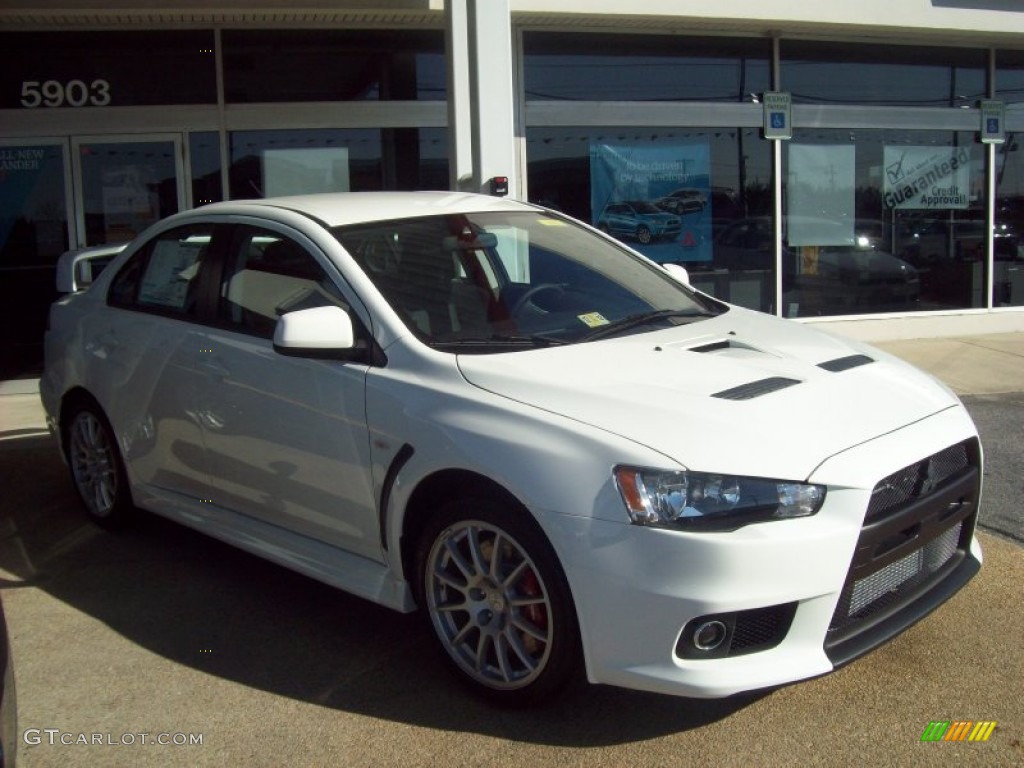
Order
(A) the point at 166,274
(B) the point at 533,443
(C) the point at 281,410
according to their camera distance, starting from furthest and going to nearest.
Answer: (A) the point at 166,274
(C) the point at 281,410
(B) the point at 533,443

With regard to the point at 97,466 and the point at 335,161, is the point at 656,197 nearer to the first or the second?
the point at 335,161

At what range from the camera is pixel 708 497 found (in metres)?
3.03

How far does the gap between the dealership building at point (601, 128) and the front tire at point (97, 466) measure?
380 centimetres

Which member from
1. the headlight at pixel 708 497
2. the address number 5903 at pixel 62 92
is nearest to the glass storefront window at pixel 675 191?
the address number 5903 at pixel 62 92

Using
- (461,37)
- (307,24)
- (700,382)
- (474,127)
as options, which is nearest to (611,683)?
(700,382)

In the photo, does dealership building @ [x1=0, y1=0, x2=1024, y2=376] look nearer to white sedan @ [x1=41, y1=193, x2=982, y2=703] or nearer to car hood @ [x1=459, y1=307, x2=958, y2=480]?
white sedan @ [x1=41, y1=193, x2=982, y2=703]

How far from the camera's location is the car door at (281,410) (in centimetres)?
380

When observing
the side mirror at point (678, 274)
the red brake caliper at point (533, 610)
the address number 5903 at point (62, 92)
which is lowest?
the red brake caliper at point (533, 610)

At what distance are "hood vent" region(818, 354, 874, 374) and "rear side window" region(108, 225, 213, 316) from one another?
264 centimetres

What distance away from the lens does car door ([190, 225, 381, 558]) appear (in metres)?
3.80

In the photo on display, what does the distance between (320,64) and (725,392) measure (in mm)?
7847

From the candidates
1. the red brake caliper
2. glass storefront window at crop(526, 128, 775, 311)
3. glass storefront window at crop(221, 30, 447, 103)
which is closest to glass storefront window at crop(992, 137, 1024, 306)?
glass storefront window at crop(526, 128, 775, 311)

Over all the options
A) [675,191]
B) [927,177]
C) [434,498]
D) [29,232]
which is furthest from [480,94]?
[927,177]

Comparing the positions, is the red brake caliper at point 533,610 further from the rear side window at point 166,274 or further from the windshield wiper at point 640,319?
the rear side window at point 166,274
